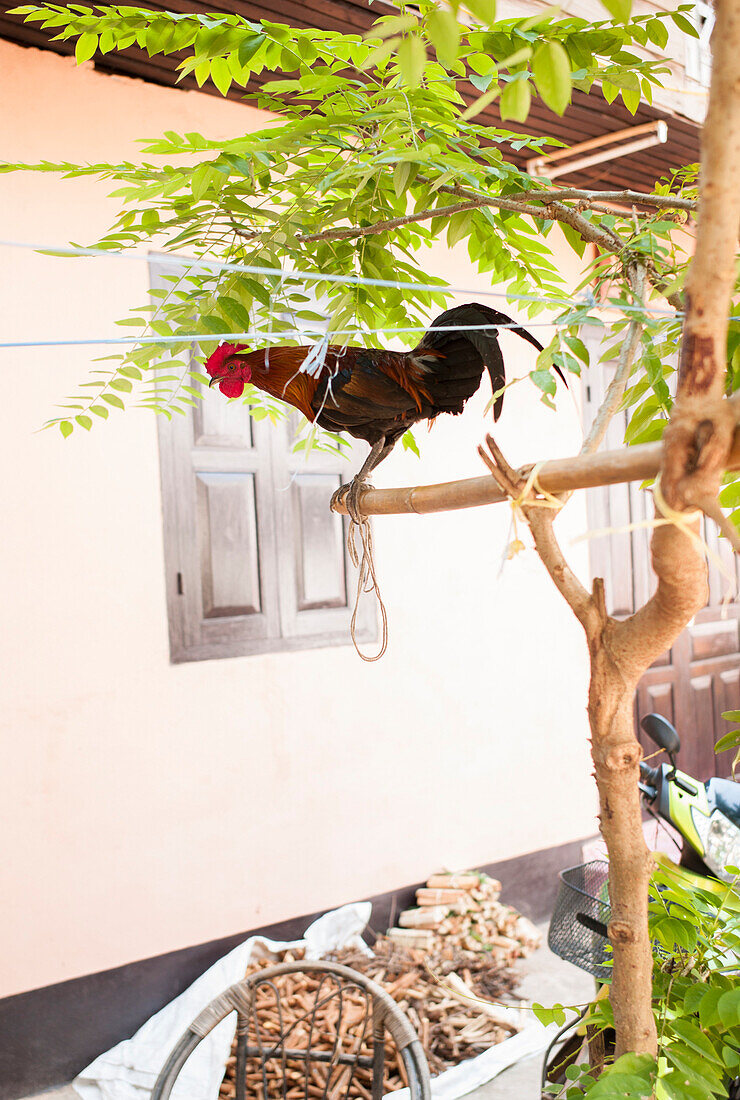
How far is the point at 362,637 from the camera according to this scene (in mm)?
3504

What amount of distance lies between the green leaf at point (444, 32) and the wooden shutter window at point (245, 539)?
7.72ft

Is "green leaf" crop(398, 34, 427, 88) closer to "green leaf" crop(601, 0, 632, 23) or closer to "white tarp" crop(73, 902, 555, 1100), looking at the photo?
"green leaf" crop(601, 0, 632, 23)

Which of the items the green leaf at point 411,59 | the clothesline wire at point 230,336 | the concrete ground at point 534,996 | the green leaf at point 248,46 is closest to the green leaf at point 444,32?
the green leaf at point 411,59

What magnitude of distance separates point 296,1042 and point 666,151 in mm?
4063

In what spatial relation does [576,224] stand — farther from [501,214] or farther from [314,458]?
[314,458]

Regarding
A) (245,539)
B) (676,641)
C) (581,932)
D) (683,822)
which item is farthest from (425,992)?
(676,641)

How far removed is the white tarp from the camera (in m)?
2.55

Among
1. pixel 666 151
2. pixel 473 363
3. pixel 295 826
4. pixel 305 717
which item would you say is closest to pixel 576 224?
pixel 473 363

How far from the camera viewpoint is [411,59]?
62 cm

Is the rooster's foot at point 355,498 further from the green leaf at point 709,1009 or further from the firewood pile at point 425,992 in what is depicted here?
the firewood pile at point 425,992

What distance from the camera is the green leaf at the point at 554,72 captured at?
2.05ft

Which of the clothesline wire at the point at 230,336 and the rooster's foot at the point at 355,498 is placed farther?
the rooster's foot at the point at 355,498

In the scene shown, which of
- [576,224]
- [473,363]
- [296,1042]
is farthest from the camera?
[296,1042]

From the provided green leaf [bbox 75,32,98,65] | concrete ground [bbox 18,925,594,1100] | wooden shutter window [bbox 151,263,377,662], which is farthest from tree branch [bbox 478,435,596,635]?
concrete ground [bbox 18,925,594,1100]
